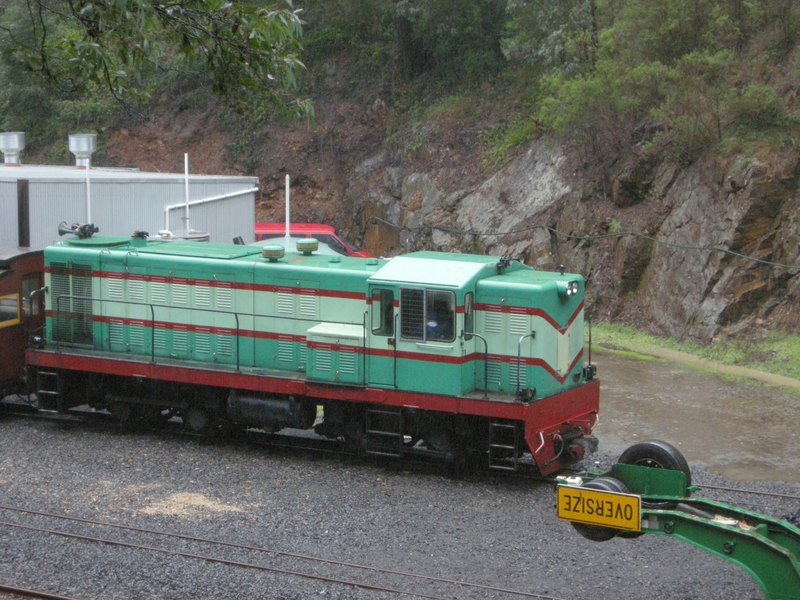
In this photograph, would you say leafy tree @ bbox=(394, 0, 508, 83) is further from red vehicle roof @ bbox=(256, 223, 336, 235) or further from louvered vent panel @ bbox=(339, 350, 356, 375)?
louvered vent panel @ bbox=(339, 350, 356, 375)

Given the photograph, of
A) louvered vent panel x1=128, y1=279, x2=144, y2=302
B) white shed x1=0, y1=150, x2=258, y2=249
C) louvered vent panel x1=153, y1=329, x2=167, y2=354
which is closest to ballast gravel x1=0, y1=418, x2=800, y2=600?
louvered vent panel x1=153, y1=329, x2=167, y2=354

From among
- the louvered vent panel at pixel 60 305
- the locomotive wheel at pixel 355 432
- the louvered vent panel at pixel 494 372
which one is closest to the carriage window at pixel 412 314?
the louvered vent panel at pixel 494 372

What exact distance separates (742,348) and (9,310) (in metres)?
13.2

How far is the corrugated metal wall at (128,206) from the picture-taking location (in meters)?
17.0

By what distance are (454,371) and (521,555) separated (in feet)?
8.90

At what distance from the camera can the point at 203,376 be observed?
12.1 meters

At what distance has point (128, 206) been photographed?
1816 cm

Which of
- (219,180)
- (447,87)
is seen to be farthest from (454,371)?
(447,87)

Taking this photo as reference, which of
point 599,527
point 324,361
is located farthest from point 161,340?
point 599,527

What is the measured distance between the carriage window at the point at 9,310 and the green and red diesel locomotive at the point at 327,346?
526 mm

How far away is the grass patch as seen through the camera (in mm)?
16391

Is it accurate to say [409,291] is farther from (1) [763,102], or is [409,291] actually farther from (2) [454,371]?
(1) [763,102]

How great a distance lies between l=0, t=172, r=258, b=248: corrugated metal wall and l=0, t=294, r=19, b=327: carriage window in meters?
3.81

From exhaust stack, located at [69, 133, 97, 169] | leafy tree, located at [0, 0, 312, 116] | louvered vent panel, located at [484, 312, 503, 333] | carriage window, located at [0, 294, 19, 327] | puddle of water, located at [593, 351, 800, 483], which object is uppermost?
leafy tree, located at [0, 0, 312, 116]
